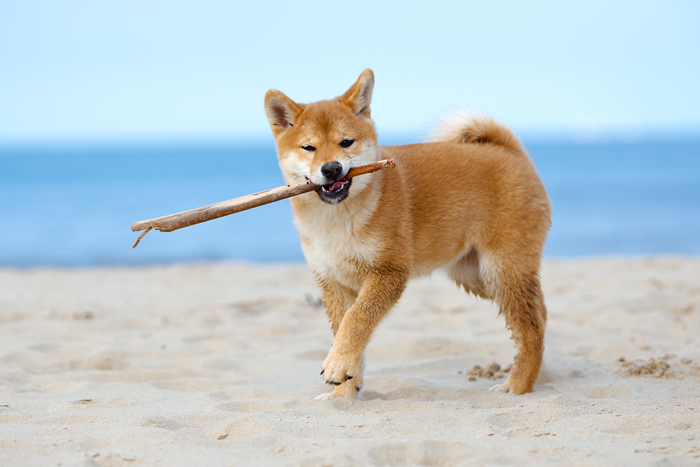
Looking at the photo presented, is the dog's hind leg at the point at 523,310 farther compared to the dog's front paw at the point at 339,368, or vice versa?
the dog's hind leg at the point at 523,310

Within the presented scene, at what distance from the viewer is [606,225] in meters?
16.6

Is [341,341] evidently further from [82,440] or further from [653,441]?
[653,441]

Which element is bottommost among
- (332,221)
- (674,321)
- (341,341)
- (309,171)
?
(674,321)

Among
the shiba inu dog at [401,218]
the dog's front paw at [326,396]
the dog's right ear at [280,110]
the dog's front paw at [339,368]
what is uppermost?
the dog's right ear at [280,110]

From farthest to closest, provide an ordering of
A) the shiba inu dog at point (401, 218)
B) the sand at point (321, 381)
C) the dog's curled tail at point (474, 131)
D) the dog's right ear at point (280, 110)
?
the dog's curled tail at point (474, 131) < the dog's right ear at point (280, 110) < the shiba inu dog at point (401, 218) < the sand at point (321, 381)

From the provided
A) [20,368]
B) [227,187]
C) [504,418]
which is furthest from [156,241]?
[227,187]

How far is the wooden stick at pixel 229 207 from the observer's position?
3.17 m

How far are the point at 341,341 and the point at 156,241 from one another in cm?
1242

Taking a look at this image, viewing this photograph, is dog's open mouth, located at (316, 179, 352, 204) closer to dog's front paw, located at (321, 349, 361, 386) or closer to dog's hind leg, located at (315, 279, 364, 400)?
dog's hind leg, located at (315, 279, 364, 400)

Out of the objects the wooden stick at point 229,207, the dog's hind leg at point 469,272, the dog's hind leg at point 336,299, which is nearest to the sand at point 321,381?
the dog's hind leg at point 336,299

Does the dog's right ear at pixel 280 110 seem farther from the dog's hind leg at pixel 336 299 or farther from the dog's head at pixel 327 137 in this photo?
the dog's hind leg at pixel 336 299

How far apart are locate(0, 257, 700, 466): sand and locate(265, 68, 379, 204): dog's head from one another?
3.99ft

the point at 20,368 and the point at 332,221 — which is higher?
the point at 332,221

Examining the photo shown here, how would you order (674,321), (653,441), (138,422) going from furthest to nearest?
(674,321)
(138,422)
(653,441)
